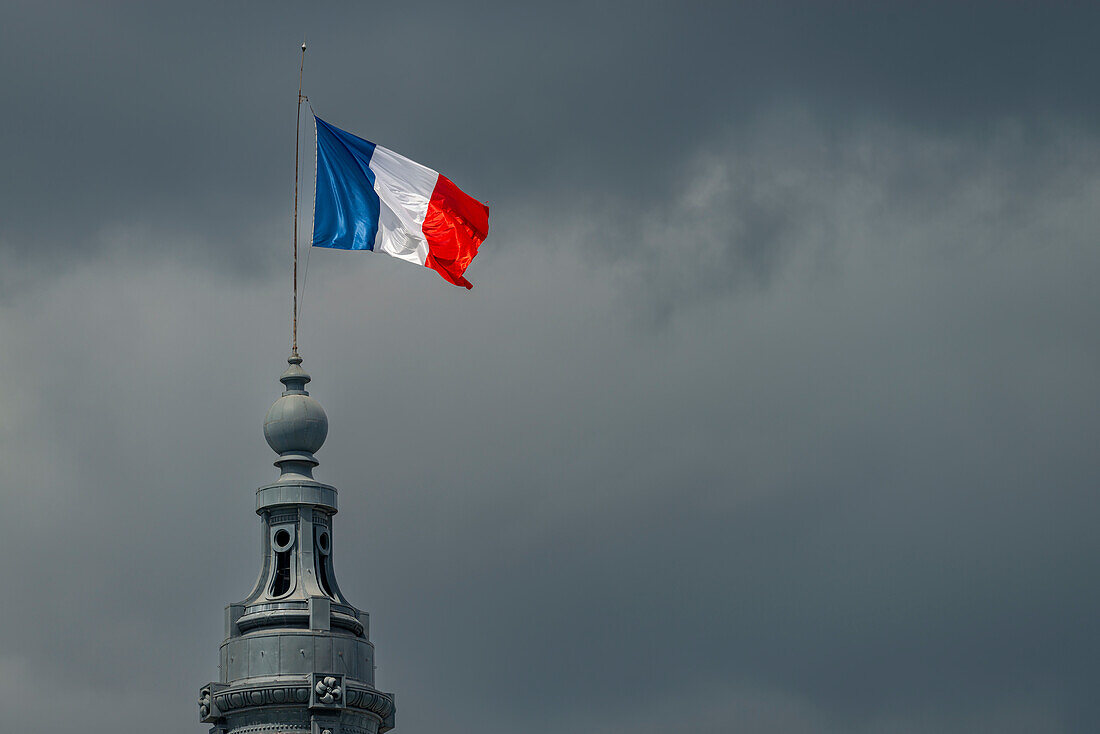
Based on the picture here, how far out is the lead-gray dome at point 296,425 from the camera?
12238cm

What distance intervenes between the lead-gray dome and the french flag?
8022 millimetres

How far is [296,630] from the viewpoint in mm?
119125

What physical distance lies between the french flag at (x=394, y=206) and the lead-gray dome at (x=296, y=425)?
802 cm

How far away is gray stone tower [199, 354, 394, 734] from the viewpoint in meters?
118

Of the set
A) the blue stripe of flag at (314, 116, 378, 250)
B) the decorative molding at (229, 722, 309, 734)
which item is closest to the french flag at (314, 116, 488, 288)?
the blue stripe of flag at (314, 116, 378, 250)

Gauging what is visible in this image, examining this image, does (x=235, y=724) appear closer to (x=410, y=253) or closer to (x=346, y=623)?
(x=346, y=623)

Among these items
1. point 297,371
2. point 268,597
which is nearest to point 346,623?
point 268,597

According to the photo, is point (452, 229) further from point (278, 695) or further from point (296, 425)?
point (278, 695)

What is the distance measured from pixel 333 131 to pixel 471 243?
741 centimetres

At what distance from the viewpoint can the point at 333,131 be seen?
121 m

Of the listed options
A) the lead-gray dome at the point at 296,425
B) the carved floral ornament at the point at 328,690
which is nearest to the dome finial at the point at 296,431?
the lead-gray dome at the point at 296,425

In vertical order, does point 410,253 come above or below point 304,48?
below

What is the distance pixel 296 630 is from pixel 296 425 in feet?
29.3

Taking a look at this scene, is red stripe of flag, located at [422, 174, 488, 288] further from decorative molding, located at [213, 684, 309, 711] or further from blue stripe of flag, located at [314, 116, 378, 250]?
decorative molding, located at [213, 684, 309, 711]
